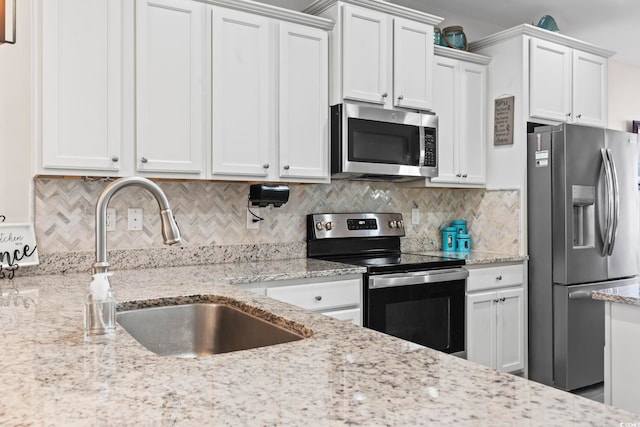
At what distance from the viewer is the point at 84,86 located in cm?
238

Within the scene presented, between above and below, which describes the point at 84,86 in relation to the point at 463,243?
above

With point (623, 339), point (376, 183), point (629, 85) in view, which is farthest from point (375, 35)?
point (629, 85)

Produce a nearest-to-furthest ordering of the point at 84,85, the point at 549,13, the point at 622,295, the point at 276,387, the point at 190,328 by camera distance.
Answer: the point at 276,387
the point at 190,328
the point at 622,295
the point at 84,85
the point at 549,13

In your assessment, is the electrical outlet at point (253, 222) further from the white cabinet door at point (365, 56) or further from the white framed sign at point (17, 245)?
the white framed sign at point (17, 245)

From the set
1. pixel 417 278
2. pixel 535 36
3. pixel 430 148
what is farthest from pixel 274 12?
pixel 535 36

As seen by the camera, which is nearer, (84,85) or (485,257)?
(84,85)

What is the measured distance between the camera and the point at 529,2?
3971 mm

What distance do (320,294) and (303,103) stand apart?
3.60ft

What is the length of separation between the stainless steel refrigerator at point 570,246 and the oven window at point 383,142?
0.92 meters

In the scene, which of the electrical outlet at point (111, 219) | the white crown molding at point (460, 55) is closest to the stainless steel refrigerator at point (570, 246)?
the white crown molding at point (460, 55)

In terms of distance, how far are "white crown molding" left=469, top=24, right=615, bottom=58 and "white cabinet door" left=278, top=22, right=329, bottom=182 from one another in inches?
57.9

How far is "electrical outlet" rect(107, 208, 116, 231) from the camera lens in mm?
2701

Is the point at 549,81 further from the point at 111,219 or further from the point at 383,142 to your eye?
the point at 111,219

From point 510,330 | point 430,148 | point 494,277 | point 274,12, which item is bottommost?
point 510,330
